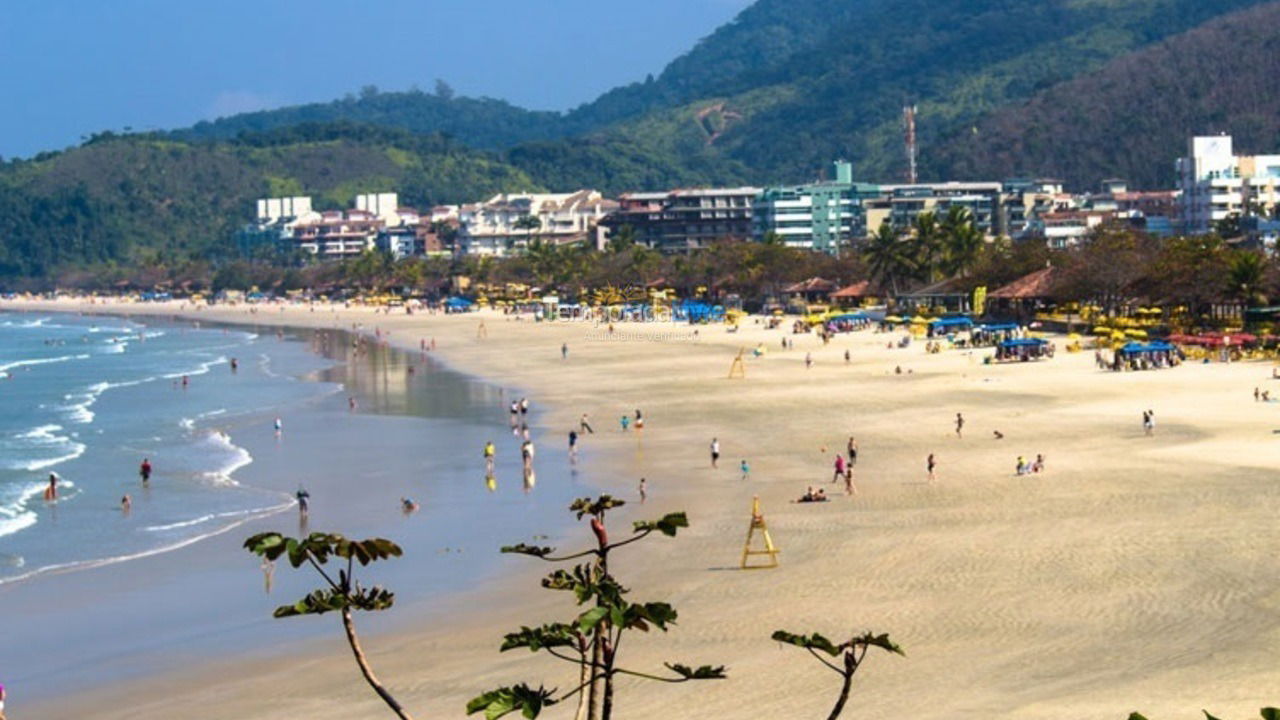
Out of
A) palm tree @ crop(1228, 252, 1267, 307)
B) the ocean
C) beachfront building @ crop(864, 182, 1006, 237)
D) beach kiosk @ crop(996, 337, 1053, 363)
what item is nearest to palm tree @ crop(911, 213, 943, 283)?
palm tree @ crop(1228, 252, 1267, 307)

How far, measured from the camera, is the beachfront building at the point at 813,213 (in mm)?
139375

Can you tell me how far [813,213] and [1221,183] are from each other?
4033 cm

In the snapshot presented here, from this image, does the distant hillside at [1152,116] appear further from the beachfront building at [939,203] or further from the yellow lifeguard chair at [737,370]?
the yellow lifeguard chair at [737,370]

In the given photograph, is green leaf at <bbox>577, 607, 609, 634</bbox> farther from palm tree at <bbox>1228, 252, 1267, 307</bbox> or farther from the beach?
palm tree at <bbox>1228, 252, 1267, 307</bbox>

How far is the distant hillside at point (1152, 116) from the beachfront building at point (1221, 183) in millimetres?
53060

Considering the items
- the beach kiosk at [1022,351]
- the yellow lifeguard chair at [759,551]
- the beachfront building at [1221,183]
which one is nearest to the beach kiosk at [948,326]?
the beach kiosk at [1022,351]

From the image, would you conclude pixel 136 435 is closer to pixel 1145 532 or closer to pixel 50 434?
pixel 50 434

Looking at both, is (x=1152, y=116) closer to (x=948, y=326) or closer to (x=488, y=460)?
(x=948, y=326)

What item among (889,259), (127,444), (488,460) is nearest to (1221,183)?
(889,259)

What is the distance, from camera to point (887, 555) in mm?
24953

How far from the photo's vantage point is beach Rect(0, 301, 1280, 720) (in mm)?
17844

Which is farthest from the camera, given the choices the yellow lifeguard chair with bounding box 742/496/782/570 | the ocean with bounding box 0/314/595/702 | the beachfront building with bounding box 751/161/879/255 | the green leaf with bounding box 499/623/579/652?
the beachfront building with bounding box 751/161/879/255

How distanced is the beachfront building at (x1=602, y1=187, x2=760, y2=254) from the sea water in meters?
60.4

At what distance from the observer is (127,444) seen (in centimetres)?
4522
